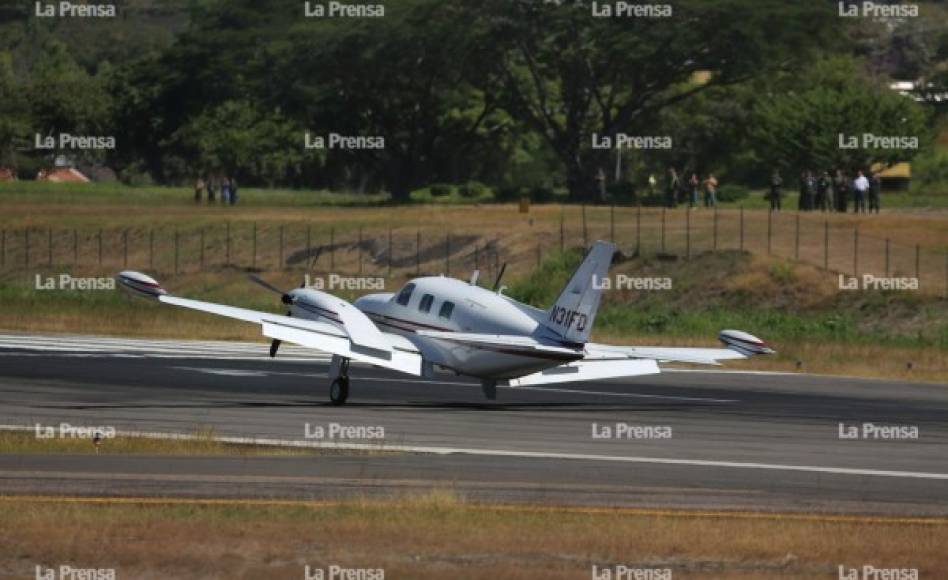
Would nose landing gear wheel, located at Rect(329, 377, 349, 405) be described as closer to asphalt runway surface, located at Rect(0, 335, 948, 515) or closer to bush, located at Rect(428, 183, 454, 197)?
asphalt runway surface, located at Rect(0, 335, 948, 515)

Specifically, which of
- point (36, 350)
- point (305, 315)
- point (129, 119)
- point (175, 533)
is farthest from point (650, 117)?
point (175, 533)

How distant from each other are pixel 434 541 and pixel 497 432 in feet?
42.4

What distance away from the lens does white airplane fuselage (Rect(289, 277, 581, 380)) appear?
37500 millimetres

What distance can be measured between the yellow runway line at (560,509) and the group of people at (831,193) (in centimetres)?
6294

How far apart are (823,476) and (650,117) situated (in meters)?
100

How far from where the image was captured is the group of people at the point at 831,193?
8819 centimetres

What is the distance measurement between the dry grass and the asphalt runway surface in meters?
1.68

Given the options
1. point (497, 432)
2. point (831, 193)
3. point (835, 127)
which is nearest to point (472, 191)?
point (835, 127)

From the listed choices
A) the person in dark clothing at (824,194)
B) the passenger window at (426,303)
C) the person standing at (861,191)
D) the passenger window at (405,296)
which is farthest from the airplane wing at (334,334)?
the person in dark clothing at (824,194)

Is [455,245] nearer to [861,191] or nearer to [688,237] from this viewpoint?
[688,237]

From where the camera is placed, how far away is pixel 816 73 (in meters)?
134

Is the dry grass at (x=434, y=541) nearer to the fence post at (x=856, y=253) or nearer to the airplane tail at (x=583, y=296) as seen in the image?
the airplane tail at (x=583, y=296)

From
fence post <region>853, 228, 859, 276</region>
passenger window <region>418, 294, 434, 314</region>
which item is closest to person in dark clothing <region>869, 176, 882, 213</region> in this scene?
fence post <region>853, 228, 859, 276</region>

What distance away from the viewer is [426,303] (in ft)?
130
